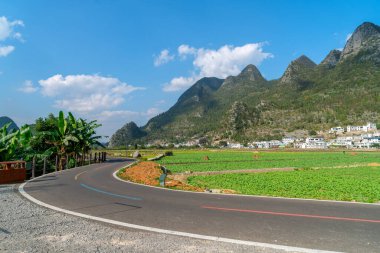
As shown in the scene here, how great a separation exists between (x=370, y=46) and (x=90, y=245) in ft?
763

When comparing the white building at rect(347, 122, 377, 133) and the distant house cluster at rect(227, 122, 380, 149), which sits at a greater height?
the white building at rect(347, 122, 377, 133)

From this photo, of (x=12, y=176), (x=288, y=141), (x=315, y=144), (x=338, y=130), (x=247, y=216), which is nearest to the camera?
(x=247, y=216)

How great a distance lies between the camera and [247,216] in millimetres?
8742

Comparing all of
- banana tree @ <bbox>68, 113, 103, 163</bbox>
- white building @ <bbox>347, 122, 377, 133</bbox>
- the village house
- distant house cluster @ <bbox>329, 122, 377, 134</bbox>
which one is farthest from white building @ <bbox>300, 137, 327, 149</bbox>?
banana tree @ <bbox>68, 113, 103, 163</bbox>

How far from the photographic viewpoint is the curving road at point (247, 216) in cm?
640

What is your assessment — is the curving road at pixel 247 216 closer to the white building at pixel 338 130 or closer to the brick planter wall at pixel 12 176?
the brick planter wall at pixel 12 176

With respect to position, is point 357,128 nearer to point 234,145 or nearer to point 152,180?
point 234,145

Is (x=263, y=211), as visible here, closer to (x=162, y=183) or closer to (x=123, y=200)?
(x=123, y=200)

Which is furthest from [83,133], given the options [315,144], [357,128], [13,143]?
[357,128]

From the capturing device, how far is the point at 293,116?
175750 mm

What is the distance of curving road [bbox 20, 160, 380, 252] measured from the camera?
6.40 meters

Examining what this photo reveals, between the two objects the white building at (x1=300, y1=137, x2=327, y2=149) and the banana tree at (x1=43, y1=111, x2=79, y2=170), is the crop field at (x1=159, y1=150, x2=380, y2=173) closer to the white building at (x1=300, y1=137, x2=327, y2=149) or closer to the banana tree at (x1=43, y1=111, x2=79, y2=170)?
the banana tree at (x1=43, y1=111, x2=79, y2=170)

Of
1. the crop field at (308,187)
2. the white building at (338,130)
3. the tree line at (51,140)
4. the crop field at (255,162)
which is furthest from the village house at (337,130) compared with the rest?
the crop field at (308,187)

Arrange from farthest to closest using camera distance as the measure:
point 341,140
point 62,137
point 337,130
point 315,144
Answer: point 337,130 → point 341,140 → point 315,144 → point 62,137
